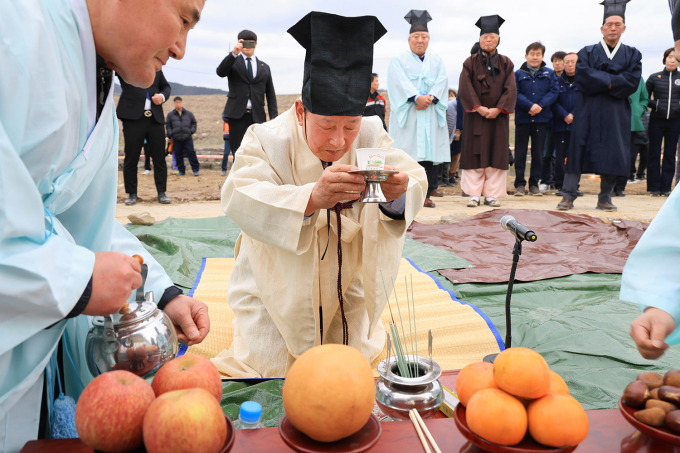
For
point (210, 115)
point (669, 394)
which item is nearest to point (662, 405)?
point (669, 394)

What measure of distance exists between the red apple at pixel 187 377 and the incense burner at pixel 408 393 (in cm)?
46

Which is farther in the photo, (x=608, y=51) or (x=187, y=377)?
(x=608, y=51)

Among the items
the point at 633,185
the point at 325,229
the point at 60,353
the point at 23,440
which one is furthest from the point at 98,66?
the point at 633,185

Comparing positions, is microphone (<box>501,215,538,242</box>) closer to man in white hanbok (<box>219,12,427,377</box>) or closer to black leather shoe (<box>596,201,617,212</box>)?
man in white hanbok (<box>219,12,427,377</box>)

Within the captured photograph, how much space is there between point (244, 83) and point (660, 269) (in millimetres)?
7327

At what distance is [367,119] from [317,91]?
0.49m

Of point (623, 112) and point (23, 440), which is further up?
point (623, 112)

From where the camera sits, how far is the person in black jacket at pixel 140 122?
679 cm

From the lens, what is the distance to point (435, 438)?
104cm

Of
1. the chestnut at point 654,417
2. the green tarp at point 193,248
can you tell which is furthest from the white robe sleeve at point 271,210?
the green tarp at point 193,248

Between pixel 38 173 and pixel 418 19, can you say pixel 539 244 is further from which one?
pixel 38 173

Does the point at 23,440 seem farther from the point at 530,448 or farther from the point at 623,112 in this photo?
the point at 623,112

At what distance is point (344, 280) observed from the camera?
252cm

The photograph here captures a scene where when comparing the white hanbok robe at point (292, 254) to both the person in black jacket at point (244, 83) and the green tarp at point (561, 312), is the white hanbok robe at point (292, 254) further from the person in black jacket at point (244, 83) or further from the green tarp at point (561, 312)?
the person in black jacket at point (244, 83)
